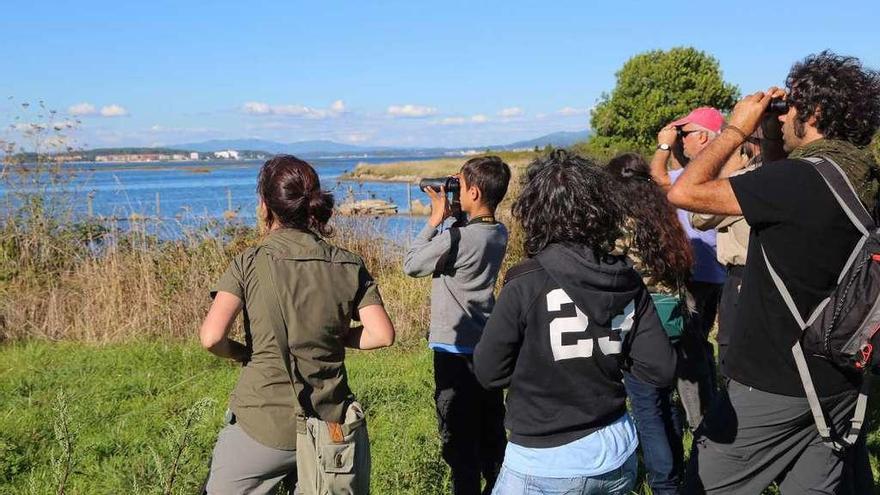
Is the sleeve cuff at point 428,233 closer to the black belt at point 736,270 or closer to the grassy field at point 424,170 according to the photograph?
the black belt at point 736,270

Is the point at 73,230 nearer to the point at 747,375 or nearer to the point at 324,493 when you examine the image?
the point at 324,493

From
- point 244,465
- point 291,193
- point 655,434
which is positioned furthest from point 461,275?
point 244,465

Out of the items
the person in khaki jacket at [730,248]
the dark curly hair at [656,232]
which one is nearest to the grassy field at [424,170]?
the dark curly hair at [656,232]

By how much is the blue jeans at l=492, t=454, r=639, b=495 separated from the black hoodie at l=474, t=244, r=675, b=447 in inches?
4.5

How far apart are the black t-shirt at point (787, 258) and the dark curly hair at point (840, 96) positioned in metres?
0.26

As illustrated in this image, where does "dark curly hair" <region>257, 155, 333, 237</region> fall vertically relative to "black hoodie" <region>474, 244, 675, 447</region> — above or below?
above

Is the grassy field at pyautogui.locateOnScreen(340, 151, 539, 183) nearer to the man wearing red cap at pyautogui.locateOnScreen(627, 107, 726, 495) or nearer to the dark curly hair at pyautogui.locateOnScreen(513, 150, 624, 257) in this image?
the man wearing red cap at pyautogui.locateOnScreen(627, 107, 726, 495)

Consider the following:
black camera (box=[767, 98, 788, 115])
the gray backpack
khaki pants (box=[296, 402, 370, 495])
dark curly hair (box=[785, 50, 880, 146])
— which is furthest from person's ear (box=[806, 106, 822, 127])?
khaki pants (box=[296, 402, 370, 495])

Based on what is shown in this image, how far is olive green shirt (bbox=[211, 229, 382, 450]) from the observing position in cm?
272

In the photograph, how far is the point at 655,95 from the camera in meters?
31.3

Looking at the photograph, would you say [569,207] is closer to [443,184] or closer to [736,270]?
[443,184]

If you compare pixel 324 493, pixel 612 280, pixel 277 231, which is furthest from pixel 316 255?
pixel 612 280

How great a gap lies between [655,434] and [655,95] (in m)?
29.4

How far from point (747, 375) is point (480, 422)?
1.56 metres
